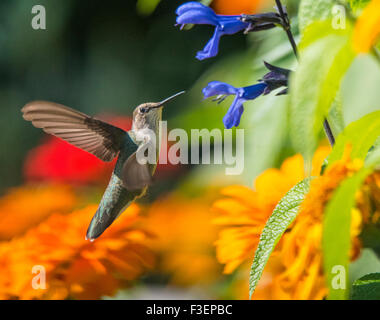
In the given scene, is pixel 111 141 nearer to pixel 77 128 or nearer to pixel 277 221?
pixel 77 128

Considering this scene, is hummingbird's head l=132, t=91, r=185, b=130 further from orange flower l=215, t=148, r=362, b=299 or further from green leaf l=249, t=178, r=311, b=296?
green leaf l=249, t=178, r=311, b=296

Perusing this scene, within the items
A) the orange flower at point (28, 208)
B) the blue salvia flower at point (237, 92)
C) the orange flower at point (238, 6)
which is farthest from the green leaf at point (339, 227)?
the orange flower at point (238, 6)

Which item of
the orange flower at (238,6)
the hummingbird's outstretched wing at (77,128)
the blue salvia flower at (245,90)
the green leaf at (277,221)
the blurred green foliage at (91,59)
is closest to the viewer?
the green leaf at (277,221)

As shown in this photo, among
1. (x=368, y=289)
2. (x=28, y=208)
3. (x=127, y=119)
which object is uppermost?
(x=127, y=119)

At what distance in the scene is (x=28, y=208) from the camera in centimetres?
92

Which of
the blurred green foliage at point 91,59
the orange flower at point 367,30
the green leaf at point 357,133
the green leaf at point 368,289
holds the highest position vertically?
the blurred green foliage at point 91,59

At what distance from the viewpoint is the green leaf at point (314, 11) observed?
0.40 m

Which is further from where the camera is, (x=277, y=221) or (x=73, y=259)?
(x=73, y=259)

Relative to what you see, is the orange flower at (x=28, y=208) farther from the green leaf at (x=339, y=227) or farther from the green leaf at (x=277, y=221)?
the green leaf at (x=339, y=227)

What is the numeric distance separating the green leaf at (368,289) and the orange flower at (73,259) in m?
0.28

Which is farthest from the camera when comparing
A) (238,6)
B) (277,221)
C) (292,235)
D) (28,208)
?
(238,6)

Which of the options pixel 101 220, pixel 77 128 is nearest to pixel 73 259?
pixel 101 220

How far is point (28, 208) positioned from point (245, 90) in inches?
18.0

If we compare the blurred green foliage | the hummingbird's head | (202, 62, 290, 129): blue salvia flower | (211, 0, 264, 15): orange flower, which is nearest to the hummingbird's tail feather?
the hummingbird's head
